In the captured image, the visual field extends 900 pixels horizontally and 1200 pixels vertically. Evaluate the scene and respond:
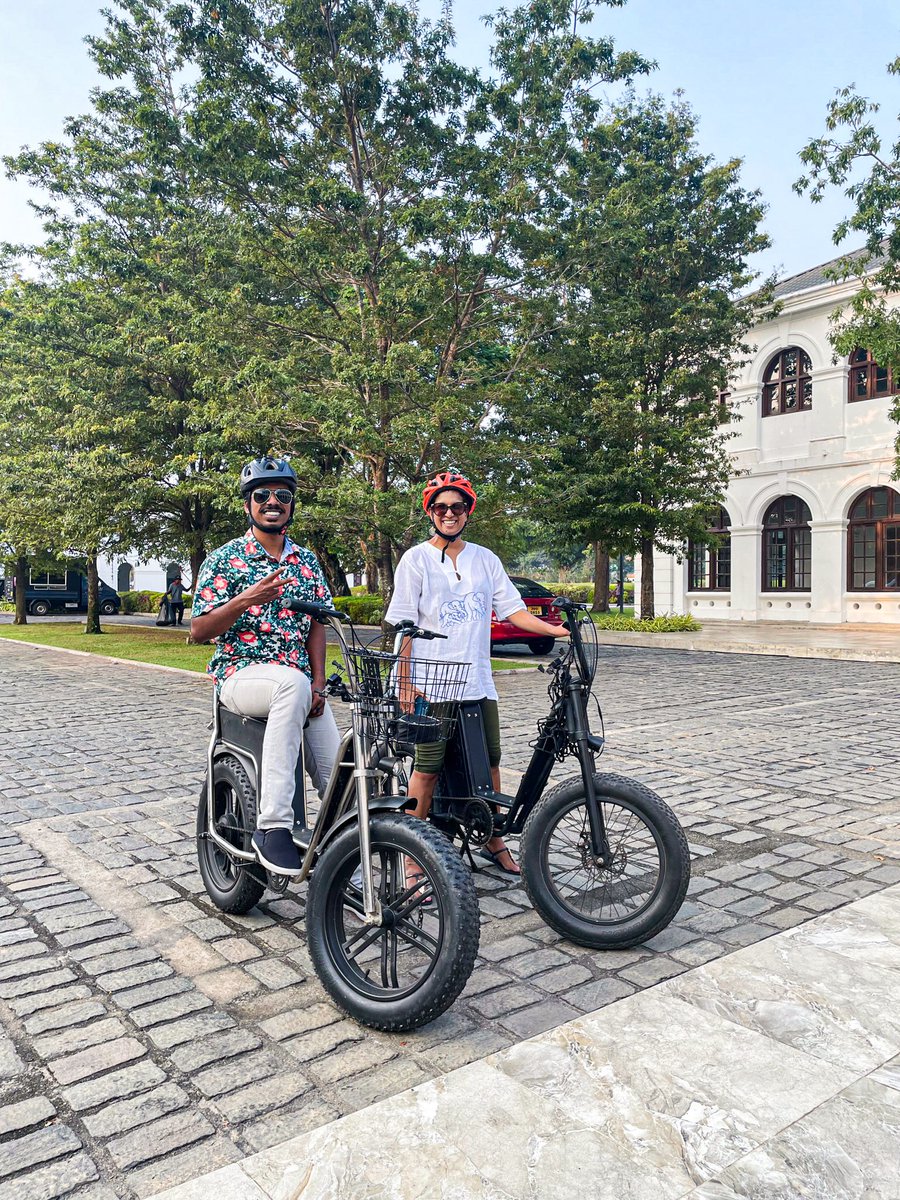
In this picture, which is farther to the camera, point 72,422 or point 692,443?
point 692,443

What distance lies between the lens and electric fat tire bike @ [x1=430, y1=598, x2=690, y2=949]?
12.1ft

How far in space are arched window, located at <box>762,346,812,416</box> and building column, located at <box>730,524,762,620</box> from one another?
3937mm

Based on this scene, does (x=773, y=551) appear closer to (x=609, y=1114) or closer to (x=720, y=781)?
(x=720, y=781)

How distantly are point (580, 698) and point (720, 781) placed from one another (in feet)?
11.4

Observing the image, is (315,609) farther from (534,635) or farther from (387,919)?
(534,635)

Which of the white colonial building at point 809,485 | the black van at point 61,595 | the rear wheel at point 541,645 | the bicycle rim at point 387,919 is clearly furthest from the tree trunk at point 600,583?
the bicycle rim at point 387,919

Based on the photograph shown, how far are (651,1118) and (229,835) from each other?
214 centimetres

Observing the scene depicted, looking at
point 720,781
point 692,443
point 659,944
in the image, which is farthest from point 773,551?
point 659,944

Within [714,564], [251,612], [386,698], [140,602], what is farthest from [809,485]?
[386,698]

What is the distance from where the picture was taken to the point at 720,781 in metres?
6.91

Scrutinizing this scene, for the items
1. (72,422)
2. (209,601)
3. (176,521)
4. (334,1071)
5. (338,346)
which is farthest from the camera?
(176,521)

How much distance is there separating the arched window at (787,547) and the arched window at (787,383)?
9.67 ft

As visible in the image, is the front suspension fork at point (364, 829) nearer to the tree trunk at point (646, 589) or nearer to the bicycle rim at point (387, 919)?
the bicycle rim at point (387, 919)

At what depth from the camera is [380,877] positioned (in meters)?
3.14
